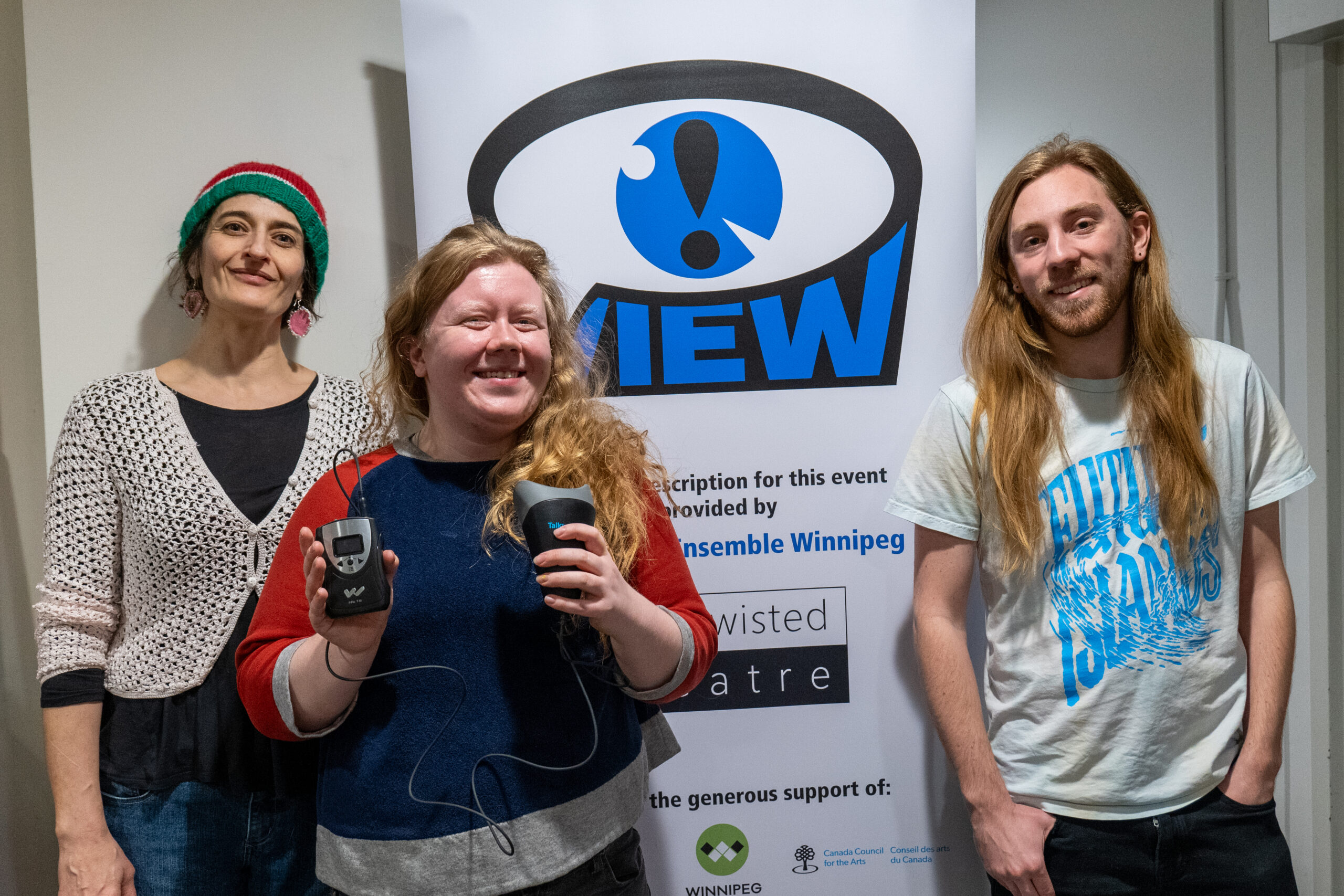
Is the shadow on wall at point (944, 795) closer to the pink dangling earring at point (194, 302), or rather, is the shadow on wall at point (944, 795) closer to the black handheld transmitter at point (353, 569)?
the black handheld transmitter at point (353, 569)

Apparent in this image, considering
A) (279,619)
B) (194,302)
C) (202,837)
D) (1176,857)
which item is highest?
(194,302)

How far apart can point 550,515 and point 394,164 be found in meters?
1.35

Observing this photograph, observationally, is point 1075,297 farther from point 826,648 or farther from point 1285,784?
point 1285,784

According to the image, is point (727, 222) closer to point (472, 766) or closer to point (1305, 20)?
point (472, 766)

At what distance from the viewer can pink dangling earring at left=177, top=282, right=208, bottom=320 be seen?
5.69ft

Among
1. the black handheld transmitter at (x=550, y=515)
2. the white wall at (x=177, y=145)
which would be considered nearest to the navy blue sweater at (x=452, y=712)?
the black handheld transmitter at (x=550, y=515)

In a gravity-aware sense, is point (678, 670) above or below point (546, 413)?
below

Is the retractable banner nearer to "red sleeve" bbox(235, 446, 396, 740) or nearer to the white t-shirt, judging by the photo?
the white t-shirt

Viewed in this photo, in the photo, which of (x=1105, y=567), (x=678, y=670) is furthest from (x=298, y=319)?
(x=1105, y=567)

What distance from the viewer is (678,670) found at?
1167 mm

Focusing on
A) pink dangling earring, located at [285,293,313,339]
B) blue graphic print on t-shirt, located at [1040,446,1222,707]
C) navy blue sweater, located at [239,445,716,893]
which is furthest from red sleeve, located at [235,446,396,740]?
blue graphic print on t-shirt, located at [1040,446,1222,707]

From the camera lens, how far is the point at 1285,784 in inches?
87.0

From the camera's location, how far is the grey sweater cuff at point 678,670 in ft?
3.80

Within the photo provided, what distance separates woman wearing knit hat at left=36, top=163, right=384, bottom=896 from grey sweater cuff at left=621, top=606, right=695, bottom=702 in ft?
2.18
